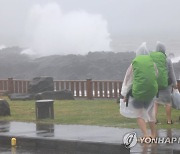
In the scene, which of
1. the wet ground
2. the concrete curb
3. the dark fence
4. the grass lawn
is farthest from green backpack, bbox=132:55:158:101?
the dark fence

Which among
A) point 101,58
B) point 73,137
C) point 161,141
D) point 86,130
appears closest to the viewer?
point 161,141

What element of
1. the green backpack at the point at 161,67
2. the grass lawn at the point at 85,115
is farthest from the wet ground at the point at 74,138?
the green backpack at the point at 161,67

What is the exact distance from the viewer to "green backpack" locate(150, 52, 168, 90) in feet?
39.7

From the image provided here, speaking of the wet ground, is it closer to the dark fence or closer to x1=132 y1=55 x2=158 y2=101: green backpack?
x1=132 y1=55 x2=158 y2=101: green backpack

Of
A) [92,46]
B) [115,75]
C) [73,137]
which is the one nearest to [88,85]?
[73,137]

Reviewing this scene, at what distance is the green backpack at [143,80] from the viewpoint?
34.6ft

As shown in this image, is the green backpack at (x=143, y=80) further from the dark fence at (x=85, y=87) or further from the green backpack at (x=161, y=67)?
the dark fence at (x=85, y=87)

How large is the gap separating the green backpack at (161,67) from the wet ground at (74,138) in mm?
1025

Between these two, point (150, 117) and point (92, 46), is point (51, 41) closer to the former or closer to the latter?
point (92, 46)

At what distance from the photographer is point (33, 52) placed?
85.6m

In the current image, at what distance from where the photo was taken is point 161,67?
1208cm

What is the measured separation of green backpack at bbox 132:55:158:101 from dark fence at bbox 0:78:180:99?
37.6ft

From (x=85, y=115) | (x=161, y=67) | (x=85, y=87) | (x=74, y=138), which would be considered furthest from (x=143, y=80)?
(x=85, y=87)

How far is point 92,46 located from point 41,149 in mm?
73412
